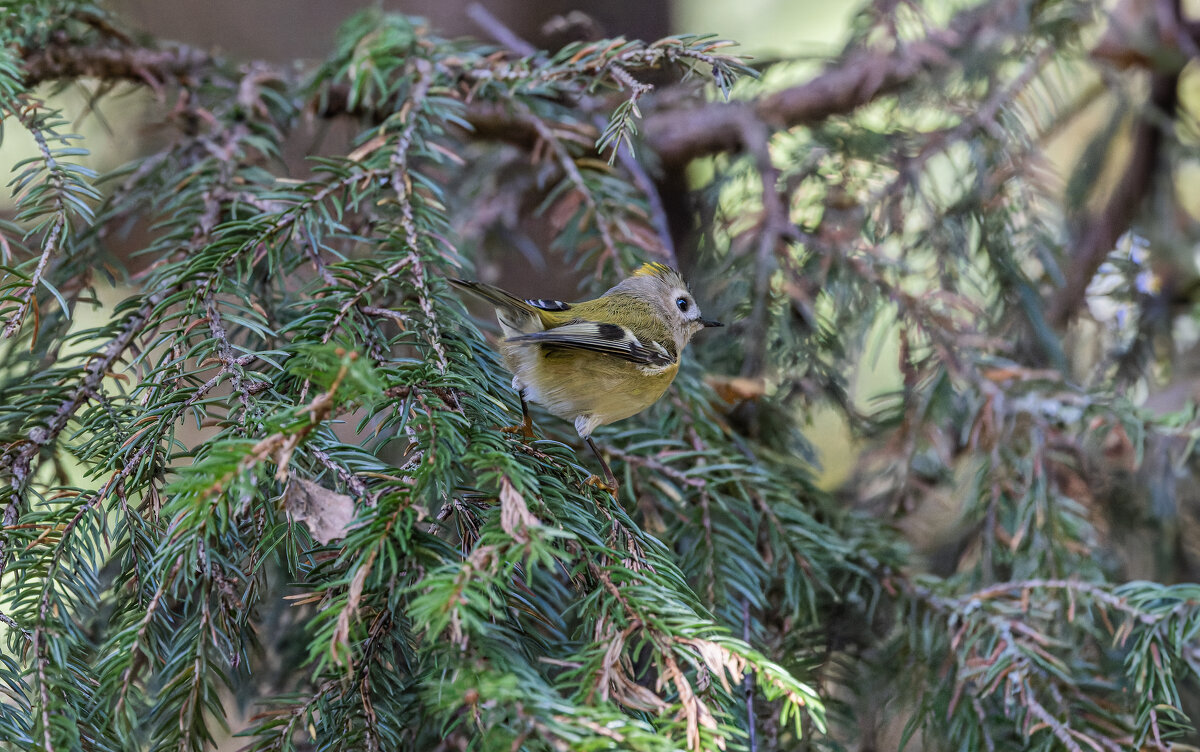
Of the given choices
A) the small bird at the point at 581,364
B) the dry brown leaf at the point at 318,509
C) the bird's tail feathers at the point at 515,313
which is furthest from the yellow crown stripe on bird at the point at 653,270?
the dry brown leaf at the point at 318,509

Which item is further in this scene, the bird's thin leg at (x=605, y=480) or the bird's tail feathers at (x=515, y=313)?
the bird's tail feathers at (x=515, y=313)

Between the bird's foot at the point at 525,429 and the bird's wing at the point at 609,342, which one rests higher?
the bird's wing at the point at 609,342

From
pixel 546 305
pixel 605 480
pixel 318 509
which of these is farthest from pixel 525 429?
pixel 318 509

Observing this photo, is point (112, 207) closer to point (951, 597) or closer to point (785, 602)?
point (785, 602)

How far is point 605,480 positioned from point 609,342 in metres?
0.22

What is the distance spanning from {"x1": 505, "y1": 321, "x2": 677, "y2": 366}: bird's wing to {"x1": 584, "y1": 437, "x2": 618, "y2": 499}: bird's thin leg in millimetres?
151

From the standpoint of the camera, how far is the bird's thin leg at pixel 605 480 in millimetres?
1061

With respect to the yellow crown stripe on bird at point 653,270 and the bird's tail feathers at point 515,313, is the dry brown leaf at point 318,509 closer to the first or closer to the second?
the bird's tail feathers at point 515,313

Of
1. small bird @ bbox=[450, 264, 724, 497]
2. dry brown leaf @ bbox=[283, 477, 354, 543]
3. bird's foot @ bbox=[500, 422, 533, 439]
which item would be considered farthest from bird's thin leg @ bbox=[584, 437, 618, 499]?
dry brown leaf @ bbox=[283, 477, 354, 543]

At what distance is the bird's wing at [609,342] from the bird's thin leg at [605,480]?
15cm

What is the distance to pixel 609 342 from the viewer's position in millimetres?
1315

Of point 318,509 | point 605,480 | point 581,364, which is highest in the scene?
point 318,509

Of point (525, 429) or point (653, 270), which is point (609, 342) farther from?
point (653, 270)

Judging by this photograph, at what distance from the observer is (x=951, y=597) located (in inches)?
51.9
